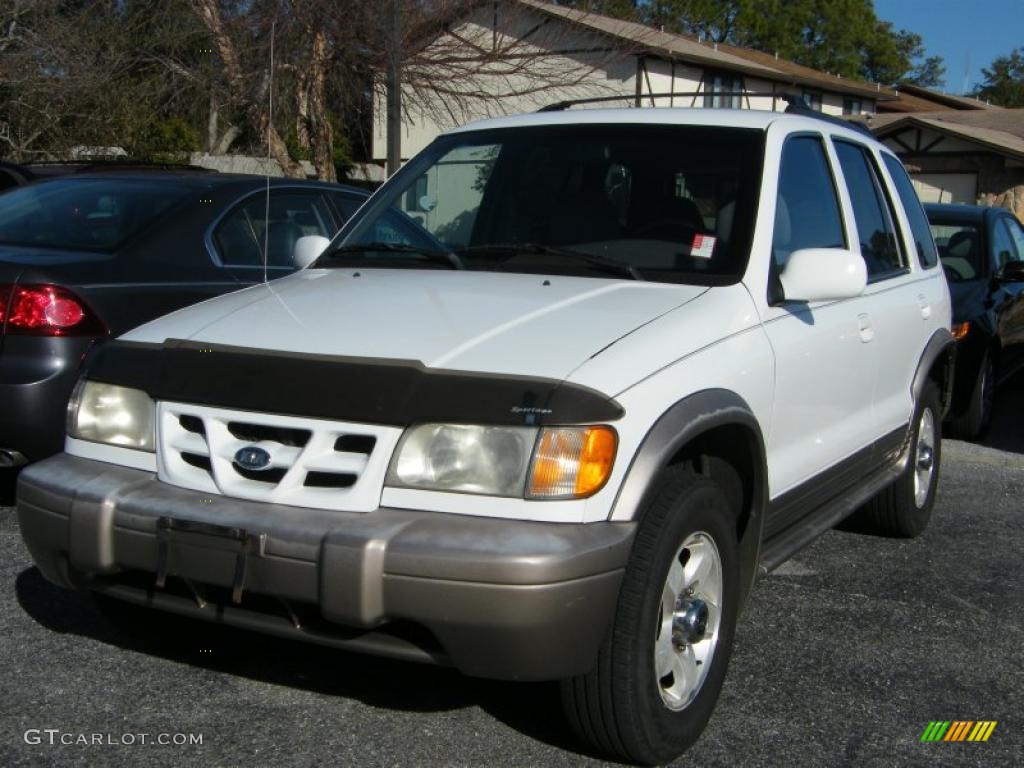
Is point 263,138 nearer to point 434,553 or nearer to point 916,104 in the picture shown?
point 434,553

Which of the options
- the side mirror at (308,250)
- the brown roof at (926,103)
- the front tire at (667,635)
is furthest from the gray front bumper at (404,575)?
the brown roof at (926,103)

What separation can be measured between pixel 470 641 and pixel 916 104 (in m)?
61.2

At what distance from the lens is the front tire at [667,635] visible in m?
3.08

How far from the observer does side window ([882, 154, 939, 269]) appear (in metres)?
5.77

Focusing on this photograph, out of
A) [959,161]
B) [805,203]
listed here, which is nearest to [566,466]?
[805,203]

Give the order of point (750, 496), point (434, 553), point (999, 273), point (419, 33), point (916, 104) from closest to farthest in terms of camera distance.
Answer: point (434, 553), point (750, 496), point (999, 273), point (419, 33), point (916, 104)

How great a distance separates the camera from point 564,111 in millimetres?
5023

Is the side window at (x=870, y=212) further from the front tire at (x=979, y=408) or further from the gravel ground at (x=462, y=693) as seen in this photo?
the front tire at (x=979, y=408)

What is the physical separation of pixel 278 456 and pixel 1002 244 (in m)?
7.47

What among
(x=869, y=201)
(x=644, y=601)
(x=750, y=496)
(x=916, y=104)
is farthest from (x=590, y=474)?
(x=916, y=104)

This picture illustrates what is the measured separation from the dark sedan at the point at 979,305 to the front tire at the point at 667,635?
205 inches

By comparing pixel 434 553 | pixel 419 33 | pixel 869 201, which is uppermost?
pixel 419 33

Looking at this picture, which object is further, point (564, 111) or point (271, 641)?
point (564, 111)

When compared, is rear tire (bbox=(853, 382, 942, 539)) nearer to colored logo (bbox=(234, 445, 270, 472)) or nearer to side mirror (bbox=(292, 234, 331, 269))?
side mirror (bbox=(292, 234, 331, 269))
